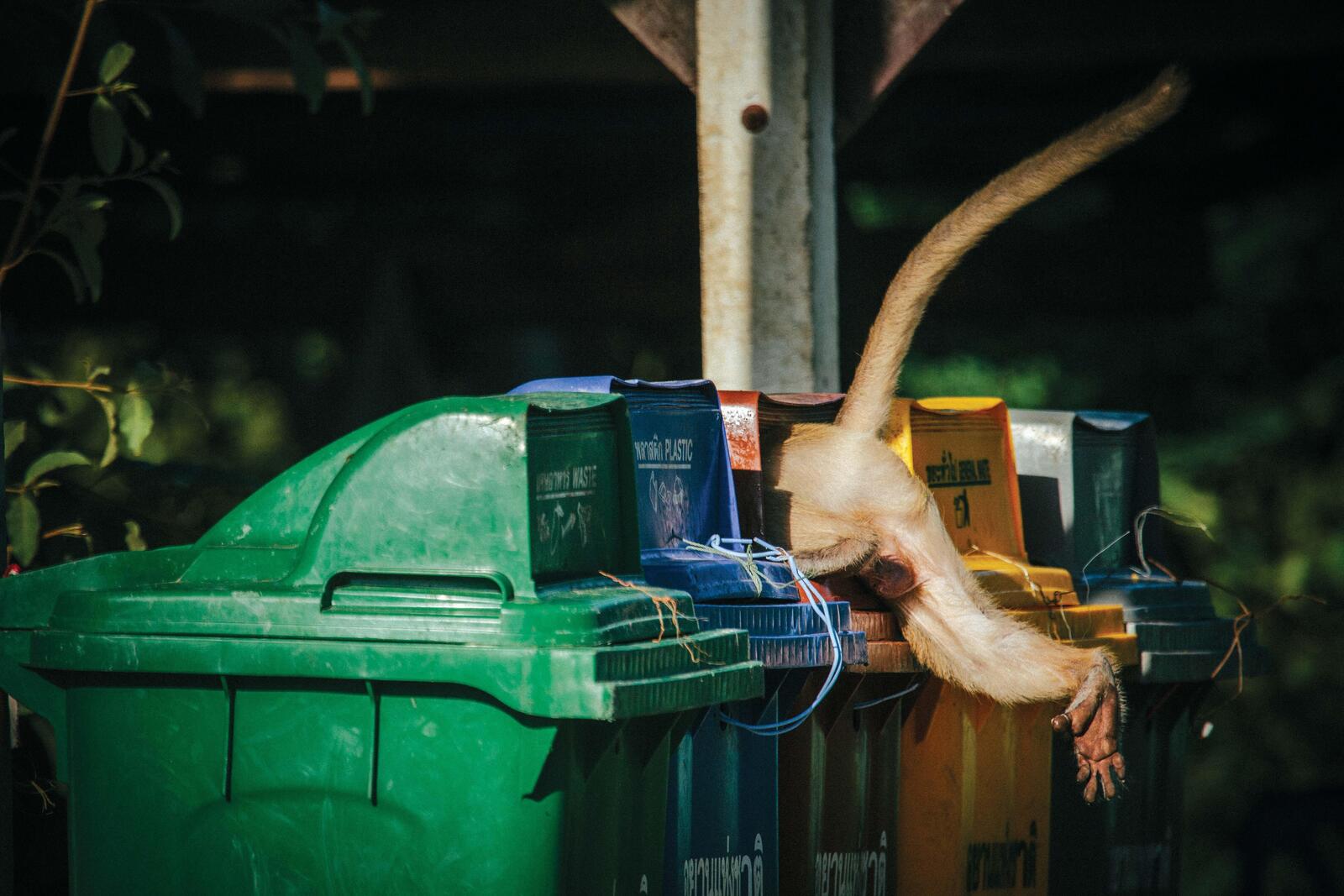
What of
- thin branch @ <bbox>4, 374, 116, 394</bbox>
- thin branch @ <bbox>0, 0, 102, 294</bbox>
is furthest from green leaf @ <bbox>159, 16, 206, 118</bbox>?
thin branch @ <bbox>4, 374, 116, 394</bbox>

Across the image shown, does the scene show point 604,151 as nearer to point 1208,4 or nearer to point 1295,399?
point 1208,4

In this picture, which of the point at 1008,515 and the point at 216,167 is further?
the point at 216,167

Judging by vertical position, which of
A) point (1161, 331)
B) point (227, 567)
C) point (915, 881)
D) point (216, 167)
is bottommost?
point (915, 881)

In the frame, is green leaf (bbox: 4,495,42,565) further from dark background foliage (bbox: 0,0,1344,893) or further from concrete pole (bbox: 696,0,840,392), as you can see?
dark background foliage (bbox: 0,0,1344,893)

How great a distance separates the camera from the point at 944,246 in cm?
373

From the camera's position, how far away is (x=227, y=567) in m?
2.67

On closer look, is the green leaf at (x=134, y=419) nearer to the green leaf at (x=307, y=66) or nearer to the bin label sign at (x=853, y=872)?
the green leaf at (x=307, y=66)

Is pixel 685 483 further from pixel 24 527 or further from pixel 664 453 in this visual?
pixel 24 527

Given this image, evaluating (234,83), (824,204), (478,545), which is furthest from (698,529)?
(234,83)

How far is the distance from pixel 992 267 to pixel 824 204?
105 inches

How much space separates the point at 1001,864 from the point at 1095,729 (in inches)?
17.3

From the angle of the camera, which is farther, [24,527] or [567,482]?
[24,527]

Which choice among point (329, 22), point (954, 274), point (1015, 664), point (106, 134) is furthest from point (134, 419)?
point (954, 274)

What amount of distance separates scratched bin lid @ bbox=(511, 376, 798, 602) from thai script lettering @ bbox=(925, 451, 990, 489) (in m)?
0.64
